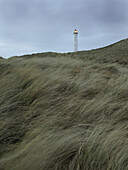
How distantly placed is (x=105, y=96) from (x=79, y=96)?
379 mm

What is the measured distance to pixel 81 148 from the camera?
4.54ft

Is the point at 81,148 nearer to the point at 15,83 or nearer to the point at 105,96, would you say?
the point at 105,96

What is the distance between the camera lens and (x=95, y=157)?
1297 mm

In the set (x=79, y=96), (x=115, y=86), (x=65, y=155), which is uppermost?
(x=115, y=86)

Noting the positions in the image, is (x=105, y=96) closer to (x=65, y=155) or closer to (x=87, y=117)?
(x=87, y=117)

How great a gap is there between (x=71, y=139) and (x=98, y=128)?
0.30 metres

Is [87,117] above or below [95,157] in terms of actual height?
above

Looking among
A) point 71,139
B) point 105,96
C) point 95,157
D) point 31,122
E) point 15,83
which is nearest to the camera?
point 95,157

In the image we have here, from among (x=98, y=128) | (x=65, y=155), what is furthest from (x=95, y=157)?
(x=98, y=128)

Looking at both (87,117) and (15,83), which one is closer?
(87,117)

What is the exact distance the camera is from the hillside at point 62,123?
132 centimetres

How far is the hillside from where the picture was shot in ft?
4.33

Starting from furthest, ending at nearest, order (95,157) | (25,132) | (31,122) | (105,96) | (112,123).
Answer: (105,96) → (31,122) → (25,132) → (112,123) → (95,157)

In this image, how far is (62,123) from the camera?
1.87 metres
